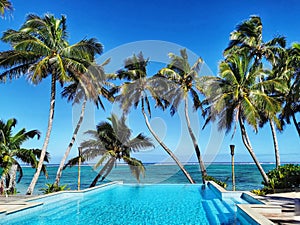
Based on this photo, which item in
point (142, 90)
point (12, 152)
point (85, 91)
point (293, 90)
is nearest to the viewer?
point (12, 152)

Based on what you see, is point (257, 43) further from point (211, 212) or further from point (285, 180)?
point (211, 212)

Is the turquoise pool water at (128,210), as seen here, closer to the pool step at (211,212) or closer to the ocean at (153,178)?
the pool step at (211,212)

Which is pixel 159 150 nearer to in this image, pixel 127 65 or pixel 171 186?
pixel 171 186

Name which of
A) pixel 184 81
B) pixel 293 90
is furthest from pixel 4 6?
pixel 293 90

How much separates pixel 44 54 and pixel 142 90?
635cm

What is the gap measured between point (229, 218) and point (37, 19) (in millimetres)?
11194

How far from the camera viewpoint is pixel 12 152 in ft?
41.5

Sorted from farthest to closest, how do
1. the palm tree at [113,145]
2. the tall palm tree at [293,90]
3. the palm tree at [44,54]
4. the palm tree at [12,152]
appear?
the palm tree at [113,145] → the palm tree at [12,152] → the tall palm tree at [293,90] → the palm tree at [44,54]

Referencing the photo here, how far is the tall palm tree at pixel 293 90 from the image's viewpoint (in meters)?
12.0

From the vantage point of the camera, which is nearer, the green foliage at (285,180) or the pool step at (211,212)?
the pool step at (211,212)

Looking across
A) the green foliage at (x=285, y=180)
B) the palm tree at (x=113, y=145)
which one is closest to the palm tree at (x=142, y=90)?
the palm tree at (x=113, y=145)

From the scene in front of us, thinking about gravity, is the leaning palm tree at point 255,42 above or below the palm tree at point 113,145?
above

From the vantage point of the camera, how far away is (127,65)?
17.5 m

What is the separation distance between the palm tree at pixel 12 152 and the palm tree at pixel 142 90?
5.46m
